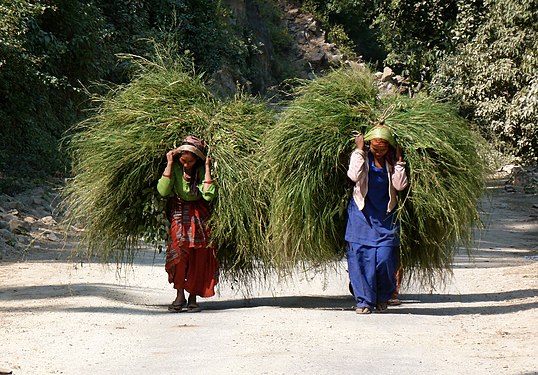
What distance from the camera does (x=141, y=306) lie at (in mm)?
9180

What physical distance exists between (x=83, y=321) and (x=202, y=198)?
1.48m

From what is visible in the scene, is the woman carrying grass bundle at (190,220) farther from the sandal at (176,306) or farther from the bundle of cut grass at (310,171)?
the bundle of cut grass at (310,171)

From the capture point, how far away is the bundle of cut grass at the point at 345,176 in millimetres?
8227

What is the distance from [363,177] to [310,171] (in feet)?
1.44

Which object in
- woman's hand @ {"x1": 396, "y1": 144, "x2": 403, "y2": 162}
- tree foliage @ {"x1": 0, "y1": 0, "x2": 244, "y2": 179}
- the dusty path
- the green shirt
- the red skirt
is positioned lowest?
the dusty path

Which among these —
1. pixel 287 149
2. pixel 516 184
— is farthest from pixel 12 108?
pixel 516 184

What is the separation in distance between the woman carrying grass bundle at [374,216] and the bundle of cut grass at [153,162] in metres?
0.86

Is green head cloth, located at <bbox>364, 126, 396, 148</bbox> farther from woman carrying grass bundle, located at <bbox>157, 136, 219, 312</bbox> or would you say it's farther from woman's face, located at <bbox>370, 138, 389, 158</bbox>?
woman carrying grass bundle, located at <bbox>157, 136, 219, 312</bbox>

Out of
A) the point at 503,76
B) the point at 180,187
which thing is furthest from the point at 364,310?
the point at 503,76

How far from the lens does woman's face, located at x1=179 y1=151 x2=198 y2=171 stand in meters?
8.55

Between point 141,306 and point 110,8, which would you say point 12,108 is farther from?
point 141,306

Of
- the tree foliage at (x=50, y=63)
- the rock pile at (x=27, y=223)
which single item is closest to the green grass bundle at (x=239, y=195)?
the rock pile at (x=27, y=223)

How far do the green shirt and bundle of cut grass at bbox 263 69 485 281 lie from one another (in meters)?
0.54

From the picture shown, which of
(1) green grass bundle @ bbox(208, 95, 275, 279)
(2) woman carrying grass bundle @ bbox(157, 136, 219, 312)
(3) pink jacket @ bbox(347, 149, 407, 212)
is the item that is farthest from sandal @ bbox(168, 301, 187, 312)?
(3) pink jacket @ bbox(347, 149, 407, 212)
